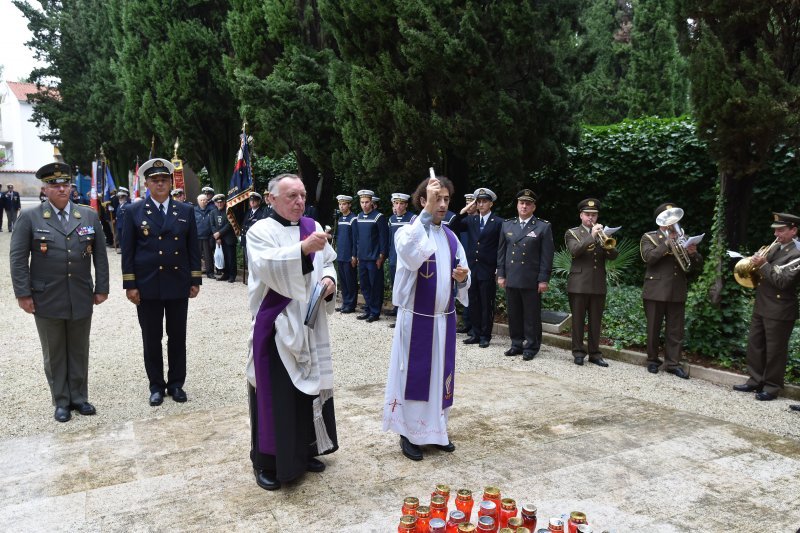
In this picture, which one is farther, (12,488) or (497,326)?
(497,326)

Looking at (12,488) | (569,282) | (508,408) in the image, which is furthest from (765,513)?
(12,488)

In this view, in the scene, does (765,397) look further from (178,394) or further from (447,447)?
(178,394)

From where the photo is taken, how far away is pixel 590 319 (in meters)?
7.42

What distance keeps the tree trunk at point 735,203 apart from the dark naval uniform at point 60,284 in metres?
7.20

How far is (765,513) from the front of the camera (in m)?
3.63

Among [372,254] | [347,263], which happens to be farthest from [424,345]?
[347,263]

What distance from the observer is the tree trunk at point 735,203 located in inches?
301

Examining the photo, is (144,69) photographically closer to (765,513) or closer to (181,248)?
(181,248)

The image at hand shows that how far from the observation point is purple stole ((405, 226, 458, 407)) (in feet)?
14.7

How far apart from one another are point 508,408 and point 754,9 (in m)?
5.17

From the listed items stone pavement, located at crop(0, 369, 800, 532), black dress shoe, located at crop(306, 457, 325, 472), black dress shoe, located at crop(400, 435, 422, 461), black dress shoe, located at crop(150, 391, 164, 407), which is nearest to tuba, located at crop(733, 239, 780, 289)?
stone pavement, located at crop(0, 369, 800, 532)

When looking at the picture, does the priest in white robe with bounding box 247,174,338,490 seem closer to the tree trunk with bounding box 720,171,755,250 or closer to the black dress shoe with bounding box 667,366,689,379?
the black dress shoe with bounding box 667,366,689,379

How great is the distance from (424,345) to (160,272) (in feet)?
8.72

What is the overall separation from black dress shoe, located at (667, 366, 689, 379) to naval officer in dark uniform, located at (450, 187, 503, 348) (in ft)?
7.60
